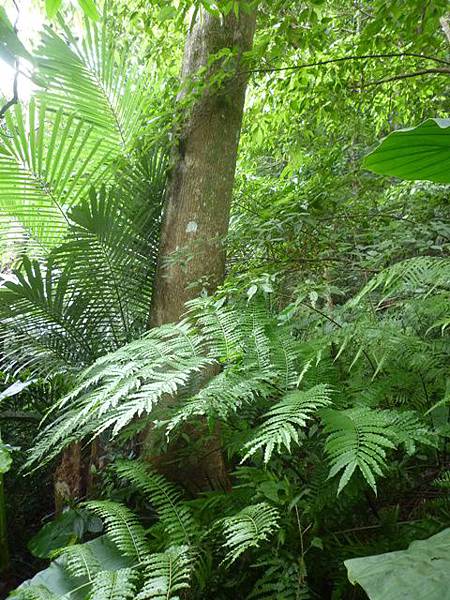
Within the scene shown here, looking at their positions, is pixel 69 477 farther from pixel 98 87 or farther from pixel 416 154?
pixel 98 87

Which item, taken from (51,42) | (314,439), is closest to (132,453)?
(314,439)

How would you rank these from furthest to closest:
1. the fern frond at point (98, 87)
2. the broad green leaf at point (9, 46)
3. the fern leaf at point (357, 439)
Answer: the fern frond at point (98, 87) < the fern leaf at point (357, 439) < the broad green leaf at point (9, 46)

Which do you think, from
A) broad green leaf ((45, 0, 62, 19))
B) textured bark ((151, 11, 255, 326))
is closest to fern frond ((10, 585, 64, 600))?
textured bark ((151, 11, 255, 326))

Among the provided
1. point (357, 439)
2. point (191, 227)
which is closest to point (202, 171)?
point (191, 227)

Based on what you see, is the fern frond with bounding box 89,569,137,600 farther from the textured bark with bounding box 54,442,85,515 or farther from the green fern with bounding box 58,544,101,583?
the textured bark with bounding box 54,442,85,515

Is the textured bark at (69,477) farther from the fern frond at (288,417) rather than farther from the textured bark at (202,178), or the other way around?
the fern frond at (288,417)

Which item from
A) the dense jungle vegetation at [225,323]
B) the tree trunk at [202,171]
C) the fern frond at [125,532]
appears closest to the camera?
the dense jungle vegetation at [225,323]

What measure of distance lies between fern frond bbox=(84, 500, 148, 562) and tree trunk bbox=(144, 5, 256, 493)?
857 mm

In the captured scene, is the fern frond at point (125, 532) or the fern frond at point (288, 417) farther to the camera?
the fern frond at point (125, 532)

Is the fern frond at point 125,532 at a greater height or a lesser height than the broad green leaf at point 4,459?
greater

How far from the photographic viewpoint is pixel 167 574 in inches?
38.2

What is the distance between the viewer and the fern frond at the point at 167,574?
92 cm

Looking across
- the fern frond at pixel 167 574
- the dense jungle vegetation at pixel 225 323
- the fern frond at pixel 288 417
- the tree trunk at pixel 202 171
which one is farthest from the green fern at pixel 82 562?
the tree trunk at pixel 202 171

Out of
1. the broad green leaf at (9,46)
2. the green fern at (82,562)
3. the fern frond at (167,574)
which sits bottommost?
the green fern at (82,562)
